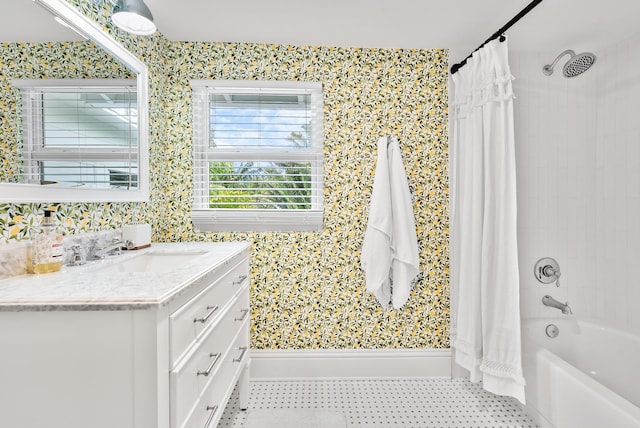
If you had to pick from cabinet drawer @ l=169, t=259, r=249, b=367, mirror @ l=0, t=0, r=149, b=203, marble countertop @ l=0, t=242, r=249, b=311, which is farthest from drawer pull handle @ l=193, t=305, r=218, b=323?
mirror @ l=0, t=0, r=149, b=203

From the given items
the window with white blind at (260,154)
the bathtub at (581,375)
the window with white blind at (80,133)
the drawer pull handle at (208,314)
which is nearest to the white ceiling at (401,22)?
the window with white blind at (260,154)

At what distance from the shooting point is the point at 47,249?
3.61ft

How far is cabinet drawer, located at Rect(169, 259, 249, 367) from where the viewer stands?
2.96 ft

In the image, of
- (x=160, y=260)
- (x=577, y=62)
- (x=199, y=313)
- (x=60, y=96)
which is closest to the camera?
(x=199, y=313)

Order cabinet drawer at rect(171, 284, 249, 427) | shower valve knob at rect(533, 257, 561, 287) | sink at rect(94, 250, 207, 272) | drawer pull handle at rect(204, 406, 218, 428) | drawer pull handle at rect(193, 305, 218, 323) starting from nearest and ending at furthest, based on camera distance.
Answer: cabinet drawer at rect(171, 284, 249, 427), drawer pull handle at rect(193, 305, 218, 323), drawer pull handle at rect(204, 406, 218, 428), sink at rect(94, 250, 207, 272), shower valve knob at rect(533, 257, 561, 287)

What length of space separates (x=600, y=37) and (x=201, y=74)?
2.58m

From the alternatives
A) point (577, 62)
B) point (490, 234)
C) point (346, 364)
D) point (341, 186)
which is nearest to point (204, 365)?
point (346, 364)

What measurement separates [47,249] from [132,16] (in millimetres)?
1137

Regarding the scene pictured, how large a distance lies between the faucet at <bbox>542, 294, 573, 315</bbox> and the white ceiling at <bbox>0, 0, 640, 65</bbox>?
1680 millimetres

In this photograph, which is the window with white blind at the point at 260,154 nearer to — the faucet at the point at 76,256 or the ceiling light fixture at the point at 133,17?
the ceiling light fixture at the point at 133,17

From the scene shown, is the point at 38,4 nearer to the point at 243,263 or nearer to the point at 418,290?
the point at 243,263

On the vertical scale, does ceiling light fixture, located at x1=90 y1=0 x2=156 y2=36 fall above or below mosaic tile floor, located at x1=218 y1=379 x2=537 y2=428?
above

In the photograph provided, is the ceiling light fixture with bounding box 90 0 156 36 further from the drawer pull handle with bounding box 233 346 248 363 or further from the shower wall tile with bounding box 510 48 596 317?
the shower wall tile with bounding box 510 48 596 317

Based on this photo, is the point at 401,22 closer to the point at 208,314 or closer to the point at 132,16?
the point at 132,16
